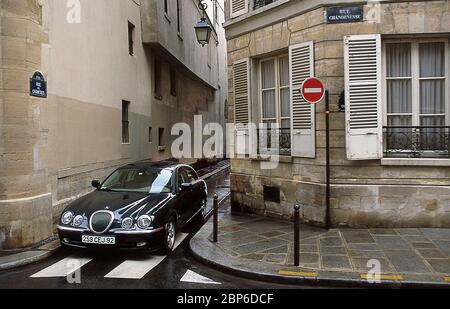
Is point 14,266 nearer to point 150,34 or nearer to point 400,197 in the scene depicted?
point 400,197

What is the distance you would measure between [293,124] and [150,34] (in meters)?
8.78

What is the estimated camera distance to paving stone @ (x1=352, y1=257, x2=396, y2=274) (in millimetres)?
6117

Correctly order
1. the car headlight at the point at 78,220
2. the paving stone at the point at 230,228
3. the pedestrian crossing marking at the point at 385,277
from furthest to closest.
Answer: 1. the paving stone at the point at 230,228
2. the car headlight at the point at 78,220
3. the pedestrian crossing marking at the point at 385,277

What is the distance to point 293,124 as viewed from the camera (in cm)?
957

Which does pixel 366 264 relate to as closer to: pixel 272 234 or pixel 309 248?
pixel 309 248

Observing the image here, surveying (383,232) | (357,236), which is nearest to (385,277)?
(357,236)

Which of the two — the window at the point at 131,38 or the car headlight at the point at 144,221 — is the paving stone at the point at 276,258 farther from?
the window at the point at 131,38

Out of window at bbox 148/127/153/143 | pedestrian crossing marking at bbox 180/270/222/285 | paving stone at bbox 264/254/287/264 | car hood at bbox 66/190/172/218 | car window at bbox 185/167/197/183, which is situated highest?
window at bbox 148/127/153/143

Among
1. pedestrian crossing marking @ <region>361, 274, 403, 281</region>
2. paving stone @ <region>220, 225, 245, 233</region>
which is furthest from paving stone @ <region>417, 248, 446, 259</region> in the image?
paving stone @ <region>220, 225, 245, 233</region>

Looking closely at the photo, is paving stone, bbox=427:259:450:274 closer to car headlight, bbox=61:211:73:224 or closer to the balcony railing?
the balcony railing

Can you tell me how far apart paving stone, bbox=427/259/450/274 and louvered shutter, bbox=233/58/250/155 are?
5305 millimetres

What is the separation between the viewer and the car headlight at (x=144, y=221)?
703 cm

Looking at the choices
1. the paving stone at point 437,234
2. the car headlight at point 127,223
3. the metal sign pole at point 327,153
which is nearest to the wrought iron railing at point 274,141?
the metal sign pole at point 327,153
